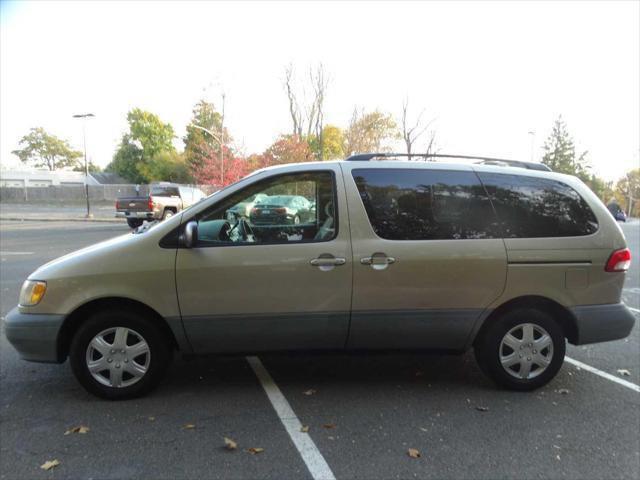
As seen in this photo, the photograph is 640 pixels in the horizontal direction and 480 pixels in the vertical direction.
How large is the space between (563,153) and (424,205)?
8142cm

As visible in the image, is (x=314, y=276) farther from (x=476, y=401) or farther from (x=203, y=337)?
(x=476, y=401)

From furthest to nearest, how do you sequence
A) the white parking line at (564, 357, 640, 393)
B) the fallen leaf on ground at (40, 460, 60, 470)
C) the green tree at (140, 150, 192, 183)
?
the green tree at (140, 150, 192, 183), the white parking line at (564, 357, 640, 393), the fallen leaf on ground at (40, 460, 60, 470)

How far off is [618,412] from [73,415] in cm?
394

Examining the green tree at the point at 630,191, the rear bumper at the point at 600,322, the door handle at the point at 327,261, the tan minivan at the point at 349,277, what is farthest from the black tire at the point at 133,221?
the green tree at the point at 630,191

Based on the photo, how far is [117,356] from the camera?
3322 mm

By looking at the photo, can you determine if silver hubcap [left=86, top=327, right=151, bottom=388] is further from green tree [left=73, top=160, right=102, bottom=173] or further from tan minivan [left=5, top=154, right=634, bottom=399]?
green tree [left=73, top=160, right=102, bottom=173]

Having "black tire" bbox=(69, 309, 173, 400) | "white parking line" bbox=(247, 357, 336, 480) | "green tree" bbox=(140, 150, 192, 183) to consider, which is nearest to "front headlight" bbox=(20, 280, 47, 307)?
"black tire" bbox=(69, 309, 173, 400)

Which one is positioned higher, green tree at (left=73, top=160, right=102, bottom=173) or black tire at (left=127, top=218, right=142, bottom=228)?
green tree at (left=73, top=160, right=102, bottom=173)

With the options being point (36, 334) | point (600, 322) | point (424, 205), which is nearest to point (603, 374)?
point (600, 322)

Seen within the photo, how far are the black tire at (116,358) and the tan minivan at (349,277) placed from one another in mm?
10

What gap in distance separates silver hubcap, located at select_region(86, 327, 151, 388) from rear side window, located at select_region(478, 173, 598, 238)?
292 centimetres

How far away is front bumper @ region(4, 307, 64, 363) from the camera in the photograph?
3219 millimetres

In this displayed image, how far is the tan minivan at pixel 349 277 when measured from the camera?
3246mm

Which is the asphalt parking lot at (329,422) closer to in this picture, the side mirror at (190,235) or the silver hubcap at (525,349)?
the silver hubcap at (525,349)
